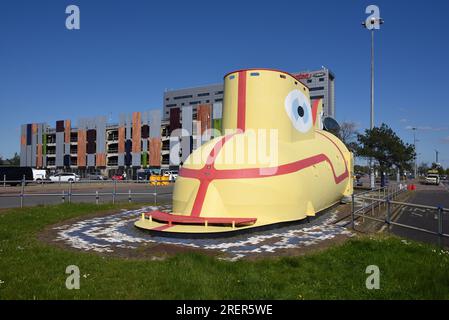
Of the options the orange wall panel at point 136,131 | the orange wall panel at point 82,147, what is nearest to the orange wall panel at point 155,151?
the orange wall panel at point 136,131

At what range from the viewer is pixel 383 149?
122 feet

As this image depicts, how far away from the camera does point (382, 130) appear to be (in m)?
37.7

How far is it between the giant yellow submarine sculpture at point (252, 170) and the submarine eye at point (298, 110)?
0.04 m

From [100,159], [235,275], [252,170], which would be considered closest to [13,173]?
[100,159]

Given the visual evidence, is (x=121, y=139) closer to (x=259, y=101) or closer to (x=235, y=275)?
(x=259, y=101)

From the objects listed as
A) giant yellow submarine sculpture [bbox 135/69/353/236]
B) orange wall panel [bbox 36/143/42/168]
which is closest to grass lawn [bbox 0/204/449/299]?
giant yellow submarine sculpture [bbox 135/69/353/236]

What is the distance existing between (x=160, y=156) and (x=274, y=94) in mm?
55597

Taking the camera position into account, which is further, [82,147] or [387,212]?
[82,147]

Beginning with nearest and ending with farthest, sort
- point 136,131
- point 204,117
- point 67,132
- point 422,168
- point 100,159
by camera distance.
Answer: point 204,117, point 136,131, point 100,159, point 67,132, point 422,168

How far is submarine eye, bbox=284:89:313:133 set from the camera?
12833 millimetres

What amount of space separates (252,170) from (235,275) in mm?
4961

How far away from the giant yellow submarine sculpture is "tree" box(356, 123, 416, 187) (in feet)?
82.2

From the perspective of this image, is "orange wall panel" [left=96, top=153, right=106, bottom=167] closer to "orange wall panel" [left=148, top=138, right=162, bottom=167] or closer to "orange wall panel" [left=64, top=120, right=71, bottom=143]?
"orange wall panel" [left=64, top=120, right=71, bottom=143]
